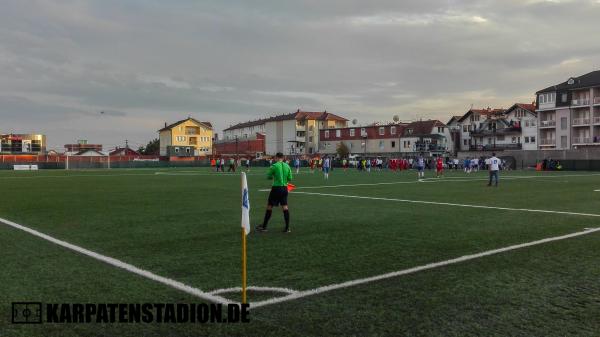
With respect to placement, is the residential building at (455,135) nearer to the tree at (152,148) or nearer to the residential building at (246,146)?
the residential building at (246,146)

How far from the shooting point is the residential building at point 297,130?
11938 cm

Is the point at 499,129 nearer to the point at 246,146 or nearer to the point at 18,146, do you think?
the point at 246,146

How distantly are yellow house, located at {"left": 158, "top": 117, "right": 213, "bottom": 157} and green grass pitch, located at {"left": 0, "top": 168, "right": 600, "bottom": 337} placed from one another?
4217 inches

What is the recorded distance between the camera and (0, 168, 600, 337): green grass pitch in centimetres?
529

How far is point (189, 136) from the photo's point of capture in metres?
123

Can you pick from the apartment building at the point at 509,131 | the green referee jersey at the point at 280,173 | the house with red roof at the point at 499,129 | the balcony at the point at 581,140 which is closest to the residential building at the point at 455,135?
the house with red roof at the point at 499,129

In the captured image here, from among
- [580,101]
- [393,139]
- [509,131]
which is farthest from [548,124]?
[393,139]

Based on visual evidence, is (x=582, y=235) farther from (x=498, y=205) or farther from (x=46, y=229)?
(x=46, y=229)

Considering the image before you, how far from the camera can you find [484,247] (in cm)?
954

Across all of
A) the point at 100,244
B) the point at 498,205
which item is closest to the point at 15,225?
the point at 100,244

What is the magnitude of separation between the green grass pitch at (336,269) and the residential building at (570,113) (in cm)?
7116

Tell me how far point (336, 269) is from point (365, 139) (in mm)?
104278

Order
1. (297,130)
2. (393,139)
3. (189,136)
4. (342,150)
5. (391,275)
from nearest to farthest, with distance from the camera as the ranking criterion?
(391,275)
(393,139)
(342,150)
(297,130)
(189,136)

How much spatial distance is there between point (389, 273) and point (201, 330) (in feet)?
10.6
